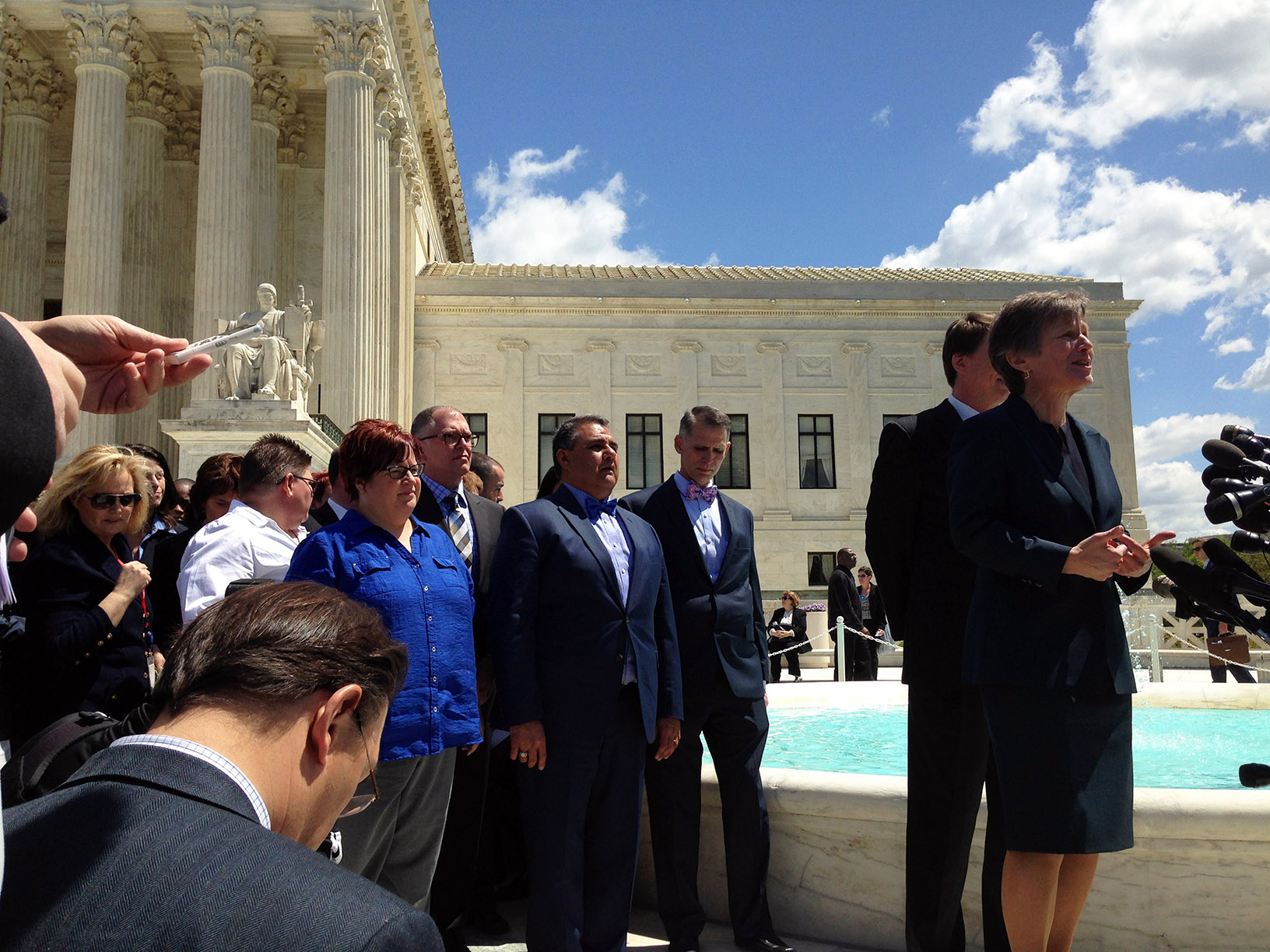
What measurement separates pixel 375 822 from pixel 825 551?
28.3 m

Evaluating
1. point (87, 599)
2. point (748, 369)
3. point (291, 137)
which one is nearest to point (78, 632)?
point (87, 599)

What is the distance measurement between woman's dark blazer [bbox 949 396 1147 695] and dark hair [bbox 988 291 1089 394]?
12 centimetres

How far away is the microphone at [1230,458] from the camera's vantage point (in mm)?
2691

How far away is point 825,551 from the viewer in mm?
30891

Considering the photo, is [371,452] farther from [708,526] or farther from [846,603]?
[846,603]

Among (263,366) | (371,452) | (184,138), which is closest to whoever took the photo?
(371,452)

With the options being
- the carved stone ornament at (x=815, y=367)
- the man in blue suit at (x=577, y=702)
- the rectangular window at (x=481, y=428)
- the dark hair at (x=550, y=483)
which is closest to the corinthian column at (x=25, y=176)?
the rectangular window at (x=481, y=428)

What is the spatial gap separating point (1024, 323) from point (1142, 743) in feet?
17.3

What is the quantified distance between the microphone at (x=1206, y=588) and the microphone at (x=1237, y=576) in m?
0.02

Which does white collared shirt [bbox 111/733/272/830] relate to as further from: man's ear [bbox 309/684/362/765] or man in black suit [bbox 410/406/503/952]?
man in black suit [bbox 410/406/503/952]

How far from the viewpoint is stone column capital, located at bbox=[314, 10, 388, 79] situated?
79.0 feet

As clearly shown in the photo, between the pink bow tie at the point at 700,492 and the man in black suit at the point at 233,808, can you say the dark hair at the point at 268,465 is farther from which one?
the man in black suit at the point at 233,808

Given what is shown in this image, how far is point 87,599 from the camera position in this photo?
13.4ft

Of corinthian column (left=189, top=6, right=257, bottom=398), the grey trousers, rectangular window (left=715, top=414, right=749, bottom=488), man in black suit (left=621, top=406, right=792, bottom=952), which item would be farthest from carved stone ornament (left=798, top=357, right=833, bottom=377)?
the grey trousers
